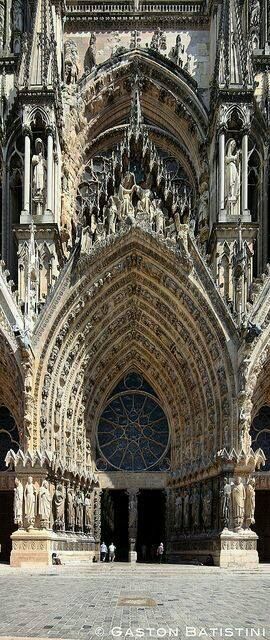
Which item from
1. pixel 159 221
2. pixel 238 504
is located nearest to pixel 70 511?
pixel 238 504

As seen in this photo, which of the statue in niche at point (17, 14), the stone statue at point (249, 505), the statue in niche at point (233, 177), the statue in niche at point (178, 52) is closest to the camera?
the stone statue at point (249, 505)

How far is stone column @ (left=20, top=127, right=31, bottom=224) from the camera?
23.4 m

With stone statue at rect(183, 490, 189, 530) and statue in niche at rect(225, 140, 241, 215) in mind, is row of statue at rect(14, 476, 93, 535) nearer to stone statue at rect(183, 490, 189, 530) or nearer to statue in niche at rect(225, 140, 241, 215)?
stone statue at rect(183, 490, 189, 530)

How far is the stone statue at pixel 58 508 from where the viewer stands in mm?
21500

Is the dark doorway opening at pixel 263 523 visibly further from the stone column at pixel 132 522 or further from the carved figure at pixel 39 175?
the carved figure at pixel 39 175

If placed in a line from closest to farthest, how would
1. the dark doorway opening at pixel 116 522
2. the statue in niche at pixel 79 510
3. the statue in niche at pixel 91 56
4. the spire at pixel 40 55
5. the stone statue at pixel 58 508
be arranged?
the stone statue at pixel 58 508, the statue in niche at pixel 79 510, the spire at pixel 40 55, the dark doorway opening at pixel 116 522, the statue in niche at pixel 91 56

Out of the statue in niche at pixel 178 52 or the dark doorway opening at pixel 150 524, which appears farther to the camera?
the statue in niche at pixel 178 52

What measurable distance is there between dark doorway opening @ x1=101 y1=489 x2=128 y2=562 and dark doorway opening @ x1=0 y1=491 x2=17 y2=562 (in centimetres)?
271

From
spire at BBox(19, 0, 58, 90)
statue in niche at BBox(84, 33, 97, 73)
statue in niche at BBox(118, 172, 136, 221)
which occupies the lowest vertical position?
statue in niche at BBox(118, 172, 136, 221)

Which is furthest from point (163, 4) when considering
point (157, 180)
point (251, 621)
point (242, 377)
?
point (251, 621)

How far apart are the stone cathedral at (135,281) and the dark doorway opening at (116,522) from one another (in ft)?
0.32

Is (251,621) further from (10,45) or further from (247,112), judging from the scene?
(10,45)

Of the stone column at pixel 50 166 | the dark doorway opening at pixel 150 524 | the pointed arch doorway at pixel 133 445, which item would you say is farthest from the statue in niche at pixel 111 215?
the dark doorway opening at pixel 150 524

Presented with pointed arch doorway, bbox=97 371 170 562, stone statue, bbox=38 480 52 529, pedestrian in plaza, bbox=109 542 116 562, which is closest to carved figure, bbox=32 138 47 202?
pointed arch doorway, bbox=97 371 170 562
